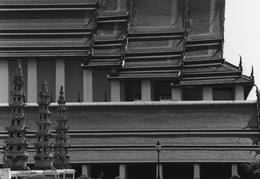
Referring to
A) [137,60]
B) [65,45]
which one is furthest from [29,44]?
[137,60]

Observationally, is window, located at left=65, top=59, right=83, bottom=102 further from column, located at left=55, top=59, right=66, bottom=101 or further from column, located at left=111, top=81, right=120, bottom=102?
column, located at left=111, top=81, right=120, bottom=102

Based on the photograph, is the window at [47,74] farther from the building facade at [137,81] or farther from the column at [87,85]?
the column at [87,85]

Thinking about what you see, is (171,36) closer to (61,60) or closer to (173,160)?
(61,60)

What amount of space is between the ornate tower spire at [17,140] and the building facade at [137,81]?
16.0 meters

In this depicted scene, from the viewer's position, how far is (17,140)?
56594 mm

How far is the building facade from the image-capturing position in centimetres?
7419

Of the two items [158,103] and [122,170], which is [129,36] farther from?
[122,170]

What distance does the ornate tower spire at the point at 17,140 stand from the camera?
55.6 meters

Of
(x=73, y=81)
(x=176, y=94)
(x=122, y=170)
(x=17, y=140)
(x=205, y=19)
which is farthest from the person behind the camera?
(x=205, y=19)

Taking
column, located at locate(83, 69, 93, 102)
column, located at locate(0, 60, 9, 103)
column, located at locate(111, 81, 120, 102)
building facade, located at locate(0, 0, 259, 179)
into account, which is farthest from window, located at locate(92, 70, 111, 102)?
column, located at locate(0, 60, 9, 103)

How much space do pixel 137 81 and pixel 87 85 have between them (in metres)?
3.90

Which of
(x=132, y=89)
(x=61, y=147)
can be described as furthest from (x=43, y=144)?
(x=132, y=89)

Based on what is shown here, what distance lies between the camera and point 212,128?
7588 cm

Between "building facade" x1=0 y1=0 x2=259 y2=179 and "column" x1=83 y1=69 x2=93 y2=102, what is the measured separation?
98 millimetres
